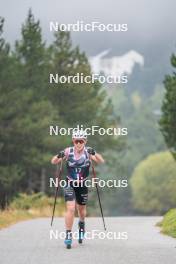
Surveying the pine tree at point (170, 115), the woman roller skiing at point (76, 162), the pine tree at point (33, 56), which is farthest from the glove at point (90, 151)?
the pine tree at point (33, 56)

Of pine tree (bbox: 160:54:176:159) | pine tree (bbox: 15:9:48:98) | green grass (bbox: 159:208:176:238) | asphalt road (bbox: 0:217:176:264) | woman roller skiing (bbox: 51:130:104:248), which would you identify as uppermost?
pine tree (bbox: 15:9:48:98)

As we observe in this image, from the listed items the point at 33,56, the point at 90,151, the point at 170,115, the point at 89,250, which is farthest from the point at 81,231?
the point at 33,56

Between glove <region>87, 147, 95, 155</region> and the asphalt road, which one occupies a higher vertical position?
glove <region>87, 147, 95, 155</region>

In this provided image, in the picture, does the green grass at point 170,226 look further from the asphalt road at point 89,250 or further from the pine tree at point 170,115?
the pine tree at point 170,115

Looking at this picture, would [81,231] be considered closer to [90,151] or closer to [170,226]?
[90,151]

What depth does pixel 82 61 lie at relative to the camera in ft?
178

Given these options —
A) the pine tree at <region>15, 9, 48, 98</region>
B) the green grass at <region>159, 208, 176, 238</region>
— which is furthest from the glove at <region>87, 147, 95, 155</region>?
the pine tree at <region>15, 9, 48, 98</region>

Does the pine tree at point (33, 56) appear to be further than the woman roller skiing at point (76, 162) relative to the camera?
Yes

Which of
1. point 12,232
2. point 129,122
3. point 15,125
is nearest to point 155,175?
point 129,122

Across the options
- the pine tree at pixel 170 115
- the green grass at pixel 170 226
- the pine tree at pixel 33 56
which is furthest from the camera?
the pine tree at pixel 33 56

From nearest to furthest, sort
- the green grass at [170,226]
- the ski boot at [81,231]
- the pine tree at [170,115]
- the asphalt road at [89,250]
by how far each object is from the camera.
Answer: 1. the asphalt road at [89,250]
2. the ski boot at [81,231]
3. the green grass at [170,226]
4. the pine tree at [170,115]

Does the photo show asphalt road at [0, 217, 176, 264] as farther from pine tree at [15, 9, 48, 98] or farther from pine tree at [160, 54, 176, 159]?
pine tree at [15, 9, 48, 98]

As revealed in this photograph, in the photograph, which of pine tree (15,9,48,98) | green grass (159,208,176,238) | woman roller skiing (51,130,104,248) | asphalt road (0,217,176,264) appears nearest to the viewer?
asphalt road (0,217,176,264)

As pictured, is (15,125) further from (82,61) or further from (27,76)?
(82,61)
